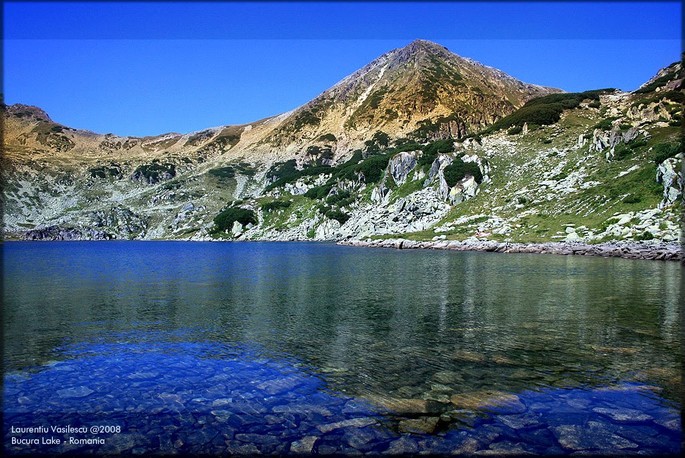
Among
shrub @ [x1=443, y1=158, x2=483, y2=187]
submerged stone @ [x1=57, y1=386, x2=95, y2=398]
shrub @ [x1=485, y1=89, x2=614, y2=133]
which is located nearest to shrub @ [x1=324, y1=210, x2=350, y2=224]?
shrub @ [x1=443, y1=158, x2=483, y2=187]

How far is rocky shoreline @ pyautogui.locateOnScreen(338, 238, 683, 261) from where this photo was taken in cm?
5409

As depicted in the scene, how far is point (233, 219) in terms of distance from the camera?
183m

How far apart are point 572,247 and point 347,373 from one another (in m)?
61.4

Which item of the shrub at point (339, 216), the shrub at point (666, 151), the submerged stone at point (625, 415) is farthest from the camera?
the shrub at point (339, 216)

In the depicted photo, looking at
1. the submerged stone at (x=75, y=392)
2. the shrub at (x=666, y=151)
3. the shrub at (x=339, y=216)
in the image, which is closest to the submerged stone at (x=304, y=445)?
the submerged stone at (x=75, y=392)

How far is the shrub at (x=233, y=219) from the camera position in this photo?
18188 cm

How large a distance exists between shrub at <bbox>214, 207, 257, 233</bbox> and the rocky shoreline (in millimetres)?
97637

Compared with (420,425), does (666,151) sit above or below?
above

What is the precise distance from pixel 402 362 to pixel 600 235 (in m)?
65.1

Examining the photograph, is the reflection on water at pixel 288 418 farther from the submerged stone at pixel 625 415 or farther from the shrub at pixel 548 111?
the shrub at pixel 548 111

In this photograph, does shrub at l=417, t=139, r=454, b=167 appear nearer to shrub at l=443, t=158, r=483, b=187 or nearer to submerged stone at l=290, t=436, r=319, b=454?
shrub at l=443, t=158, r=483, b=187

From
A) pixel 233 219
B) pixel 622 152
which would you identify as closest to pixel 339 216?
pixel 233 219

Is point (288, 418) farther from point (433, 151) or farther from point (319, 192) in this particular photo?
point (319, 192)

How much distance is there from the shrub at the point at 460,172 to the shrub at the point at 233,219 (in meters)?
94.9
